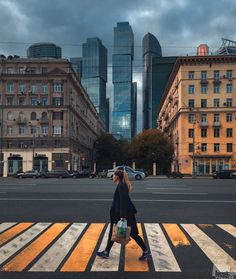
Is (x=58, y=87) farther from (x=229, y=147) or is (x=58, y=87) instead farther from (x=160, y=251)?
(x=160, y=251)

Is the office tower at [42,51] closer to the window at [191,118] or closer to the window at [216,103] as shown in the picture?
the window at [191,118]

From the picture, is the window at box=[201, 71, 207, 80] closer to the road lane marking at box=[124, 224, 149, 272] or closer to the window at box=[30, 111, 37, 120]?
the window at box=[30, 111, 37, 120]

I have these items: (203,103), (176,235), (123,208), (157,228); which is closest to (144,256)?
(123,208)

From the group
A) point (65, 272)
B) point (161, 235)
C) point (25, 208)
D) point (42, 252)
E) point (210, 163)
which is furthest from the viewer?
point (210, 163)

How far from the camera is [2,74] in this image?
274ft

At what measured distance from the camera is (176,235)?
10.0 metres

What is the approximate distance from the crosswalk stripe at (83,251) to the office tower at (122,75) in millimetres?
22109

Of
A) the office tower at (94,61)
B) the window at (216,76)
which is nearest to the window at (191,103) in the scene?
the window at (216,76)

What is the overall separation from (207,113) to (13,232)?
7385cm

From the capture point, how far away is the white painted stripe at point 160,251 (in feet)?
22.7

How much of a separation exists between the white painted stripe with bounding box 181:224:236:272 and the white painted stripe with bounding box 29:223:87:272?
2799mm

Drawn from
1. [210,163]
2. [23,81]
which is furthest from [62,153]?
[210,163]

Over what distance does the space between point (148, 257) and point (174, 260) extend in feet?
1.59

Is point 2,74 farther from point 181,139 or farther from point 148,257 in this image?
point 148,257
